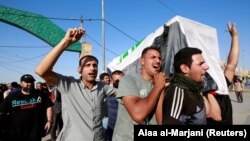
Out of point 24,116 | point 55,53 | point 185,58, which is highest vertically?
point 55,53

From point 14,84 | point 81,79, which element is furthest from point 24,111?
point 14,84

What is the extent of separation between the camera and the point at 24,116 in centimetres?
534

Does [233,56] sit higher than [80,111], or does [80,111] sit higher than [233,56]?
[233,56]

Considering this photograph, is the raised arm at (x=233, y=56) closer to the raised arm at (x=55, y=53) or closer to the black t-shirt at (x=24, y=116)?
the raised arm at (x=55, y=53)

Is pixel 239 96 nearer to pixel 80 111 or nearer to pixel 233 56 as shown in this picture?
pixel 233 56

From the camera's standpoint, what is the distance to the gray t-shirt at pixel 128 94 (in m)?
2.73

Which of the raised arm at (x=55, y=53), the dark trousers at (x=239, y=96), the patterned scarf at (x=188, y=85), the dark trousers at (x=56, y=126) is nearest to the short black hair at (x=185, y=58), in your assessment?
the patterned scarf at (x=188, y=85)

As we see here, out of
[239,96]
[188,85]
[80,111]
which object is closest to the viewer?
[188,85]

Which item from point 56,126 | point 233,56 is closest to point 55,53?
point 233,56

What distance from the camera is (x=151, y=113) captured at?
2646 mm

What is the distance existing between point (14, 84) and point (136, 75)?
27.2 feet

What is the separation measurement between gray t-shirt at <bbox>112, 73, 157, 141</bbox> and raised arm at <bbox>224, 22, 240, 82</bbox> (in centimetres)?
149

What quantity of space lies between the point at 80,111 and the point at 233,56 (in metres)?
2.16

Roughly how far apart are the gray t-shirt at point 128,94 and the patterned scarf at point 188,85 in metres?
0.30
